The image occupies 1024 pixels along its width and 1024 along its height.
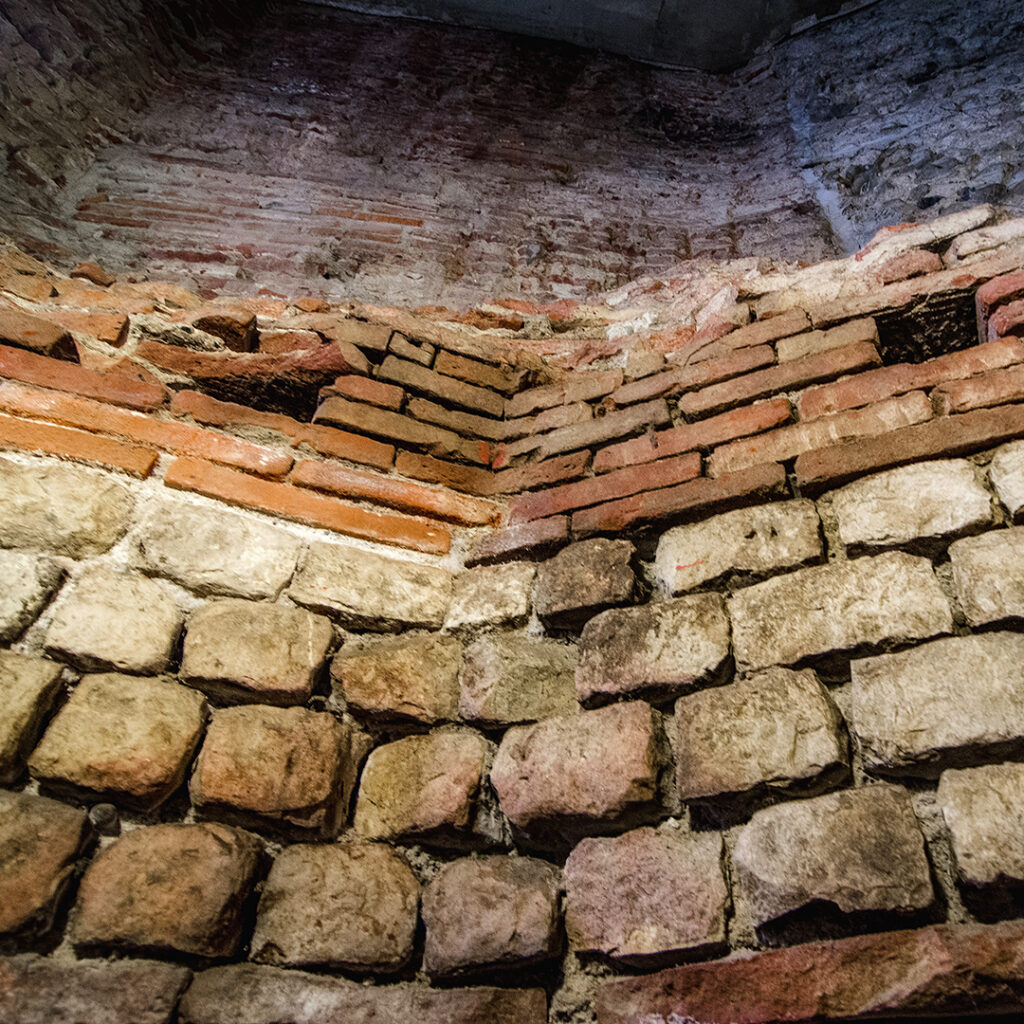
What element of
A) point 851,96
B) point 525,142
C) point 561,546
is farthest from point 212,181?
point 851,96

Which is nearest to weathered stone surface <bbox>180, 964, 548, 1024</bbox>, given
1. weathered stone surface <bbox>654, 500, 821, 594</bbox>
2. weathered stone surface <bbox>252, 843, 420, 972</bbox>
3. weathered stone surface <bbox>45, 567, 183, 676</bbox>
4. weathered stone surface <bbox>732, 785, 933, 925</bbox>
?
weathered stone surface <bbox>252, 843, 420, 972</bbox>

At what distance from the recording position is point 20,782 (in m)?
1.07

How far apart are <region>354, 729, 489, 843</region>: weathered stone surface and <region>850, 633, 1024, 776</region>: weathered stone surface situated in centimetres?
63

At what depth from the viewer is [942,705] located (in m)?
0.99

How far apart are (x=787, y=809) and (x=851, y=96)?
13.3 ft

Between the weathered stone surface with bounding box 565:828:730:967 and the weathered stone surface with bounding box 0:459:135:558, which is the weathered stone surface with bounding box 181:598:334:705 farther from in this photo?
the weathered stone surface with bounding box 565:828:730:967

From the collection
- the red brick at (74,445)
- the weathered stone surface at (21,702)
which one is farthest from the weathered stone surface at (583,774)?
the red brick at (74,445)

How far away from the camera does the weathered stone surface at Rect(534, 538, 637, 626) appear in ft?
4.48

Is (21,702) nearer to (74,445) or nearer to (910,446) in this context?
(74,445)

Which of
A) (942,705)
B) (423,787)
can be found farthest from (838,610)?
(423,787)

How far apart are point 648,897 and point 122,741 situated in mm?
847

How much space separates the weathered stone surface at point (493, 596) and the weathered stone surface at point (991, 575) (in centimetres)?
76

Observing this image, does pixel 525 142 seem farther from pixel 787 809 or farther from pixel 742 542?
pixel 787 809

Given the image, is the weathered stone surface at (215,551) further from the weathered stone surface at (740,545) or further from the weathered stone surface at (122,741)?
the weathered stone surface at (740,545)
